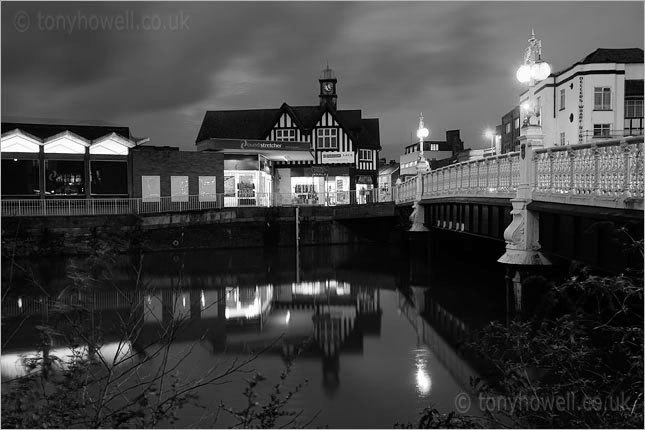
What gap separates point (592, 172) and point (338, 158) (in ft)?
134

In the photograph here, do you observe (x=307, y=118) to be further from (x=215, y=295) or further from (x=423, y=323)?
(x=423, y=323)

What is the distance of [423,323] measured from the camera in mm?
17219

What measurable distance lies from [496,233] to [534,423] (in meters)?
11.2

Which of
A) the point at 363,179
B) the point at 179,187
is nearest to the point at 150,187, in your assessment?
the point at 179,187

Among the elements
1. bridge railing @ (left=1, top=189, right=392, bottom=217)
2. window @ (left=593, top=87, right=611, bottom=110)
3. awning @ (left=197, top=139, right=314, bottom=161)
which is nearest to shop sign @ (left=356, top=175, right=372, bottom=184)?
awning @ (left=197, top=139, right=314, bottom=161)

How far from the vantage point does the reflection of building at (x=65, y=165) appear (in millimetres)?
36031

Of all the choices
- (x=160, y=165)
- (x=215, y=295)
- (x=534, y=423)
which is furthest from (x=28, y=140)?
(x=534, y=423)

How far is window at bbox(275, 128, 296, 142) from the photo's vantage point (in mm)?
51719

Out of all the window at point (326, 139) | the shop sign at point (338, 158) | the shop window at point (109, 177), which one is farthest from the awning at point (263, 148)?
the shop window at point (109, 177)

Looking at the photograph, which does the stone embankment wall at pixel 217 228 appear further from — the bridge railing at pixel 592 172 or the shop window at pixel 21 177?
the bridge railing at pixel 592 172

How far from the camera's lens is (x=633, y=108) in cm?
4194

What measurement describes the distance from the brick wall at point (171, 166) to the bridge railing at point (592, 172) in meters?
29.1

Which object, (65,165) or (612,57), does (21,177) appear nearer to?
(65,165)

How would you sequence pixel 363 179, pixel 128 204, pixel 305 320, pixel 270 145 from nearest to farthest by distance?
pixel 305 320 → pixel 128 204 → pixel 270 145 → pixel 363 179
